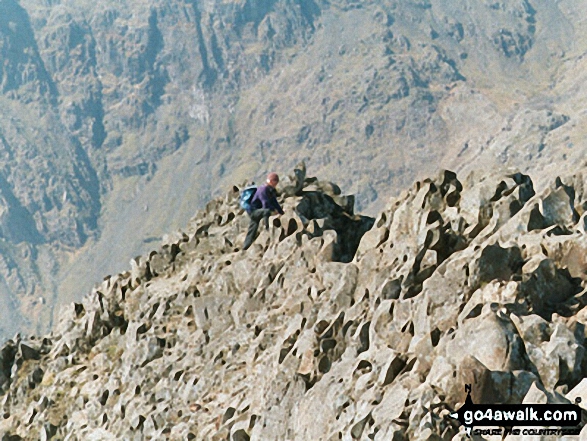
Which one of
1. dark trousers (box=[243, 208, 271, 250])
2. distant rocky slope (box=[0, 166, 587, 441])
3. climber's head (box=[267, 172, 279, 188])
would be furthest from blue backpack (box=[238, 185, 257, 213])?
distant rocky slope (box=[0, 166, 587, 441])

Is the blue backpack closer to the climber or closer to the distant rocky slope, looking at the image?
the climber

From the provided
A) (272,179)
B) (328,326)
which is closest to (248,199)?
(272,179)

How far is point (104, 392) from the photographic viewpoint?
43.0m

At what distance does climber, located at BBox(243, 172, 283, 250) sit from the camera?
1863 inches

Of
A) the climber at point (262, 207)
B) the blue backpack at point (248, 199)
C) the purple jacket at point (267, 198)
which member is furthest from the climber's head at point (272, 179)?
the blue backpack at point (248, 199)

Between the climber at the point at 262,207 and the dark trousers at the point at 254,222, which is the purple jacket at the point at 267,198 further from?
the dark trousers at the point at 254,222

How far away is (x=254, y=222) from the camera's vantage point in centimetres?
4806

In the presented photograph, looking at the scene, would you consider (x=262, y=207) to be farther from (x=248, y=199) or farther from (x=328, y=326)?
(x=328, y=326)

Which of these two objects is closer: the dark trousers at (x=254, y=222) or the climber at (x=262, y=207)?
the climber at (x=262, y=207)

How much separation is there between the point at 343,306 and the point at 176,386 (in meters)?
9.77

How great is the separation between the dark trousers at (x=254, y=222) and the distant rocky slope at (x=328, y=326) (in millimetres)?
1102

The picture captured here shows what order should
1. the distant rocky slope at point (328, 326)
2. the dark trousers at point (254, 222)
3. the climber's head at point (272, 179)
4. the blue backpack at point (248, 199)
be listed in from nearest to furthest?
the distant rocky slope at point (328, 326) → the climber's head at point (272, 179) → the dark trousers at point (254, 222) → the blue backpack at point (248, 199)

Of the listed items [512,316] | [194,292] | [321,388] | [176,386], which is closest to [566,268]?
[512,316]

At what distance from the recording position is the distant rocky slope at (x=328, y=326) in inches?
985
